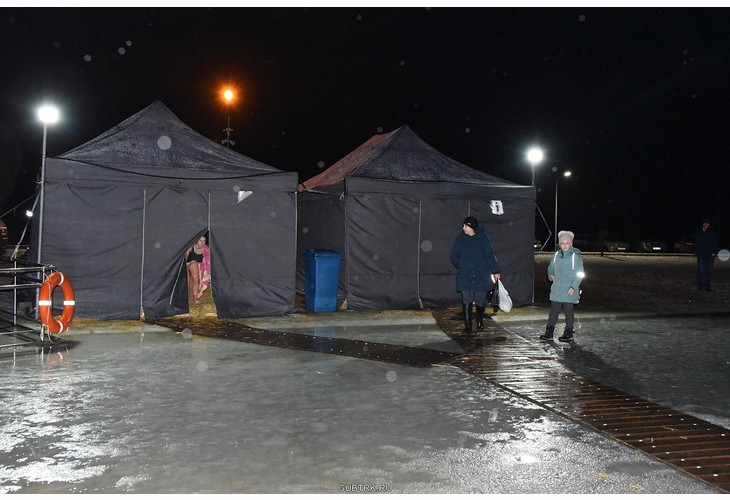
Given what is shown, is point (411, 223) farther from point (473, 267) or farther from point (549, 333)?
point (549, 333)

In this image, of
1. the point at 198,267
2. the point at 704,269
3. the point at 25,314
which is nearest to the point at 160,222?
the point at 198,267

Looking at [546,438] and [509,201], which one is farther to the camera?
[509,201]

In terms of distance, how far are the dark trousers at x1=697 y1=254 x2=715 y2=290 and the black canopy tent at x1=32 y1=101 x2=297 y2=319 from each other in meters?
11.9

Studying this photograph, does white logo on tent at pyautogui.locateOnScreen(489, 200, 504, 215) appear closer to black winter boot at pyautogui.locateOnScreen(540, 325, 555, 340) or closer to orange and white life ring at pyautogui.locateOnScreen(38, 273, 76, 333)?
black winter boot at pyautogui.locateOnScreen(540, 325, 555, 340)

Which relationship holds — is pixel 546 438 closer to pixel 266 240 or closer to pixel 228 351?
pixel 228 351

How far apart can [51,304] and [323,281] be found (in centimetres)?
533

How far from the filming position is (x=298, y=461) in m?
4.75

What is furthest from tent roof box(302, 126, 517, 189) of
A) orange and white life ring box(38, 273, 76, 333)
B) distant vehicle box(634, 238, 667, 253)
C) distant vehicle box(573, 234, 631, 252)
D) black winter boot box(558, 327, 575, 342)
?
distant vehicle box(634, 238, 667, 253)

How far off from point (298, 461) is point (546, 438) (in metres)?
2.06

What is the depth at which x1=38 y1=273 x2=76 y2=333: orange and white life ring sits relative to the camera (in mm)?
9141

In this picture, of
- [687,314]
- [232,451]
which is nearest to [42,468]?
[232,451]

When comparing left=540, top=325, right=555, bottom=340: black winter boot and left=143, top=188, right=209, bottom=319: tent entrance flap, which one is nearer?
left=540, top=325, right=555, bottom=340: black winter boot

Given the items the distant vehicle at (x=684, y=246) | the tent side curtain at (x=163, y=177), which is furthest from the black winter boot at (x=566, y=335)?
the distant vehicle at (x=684, y=246)
